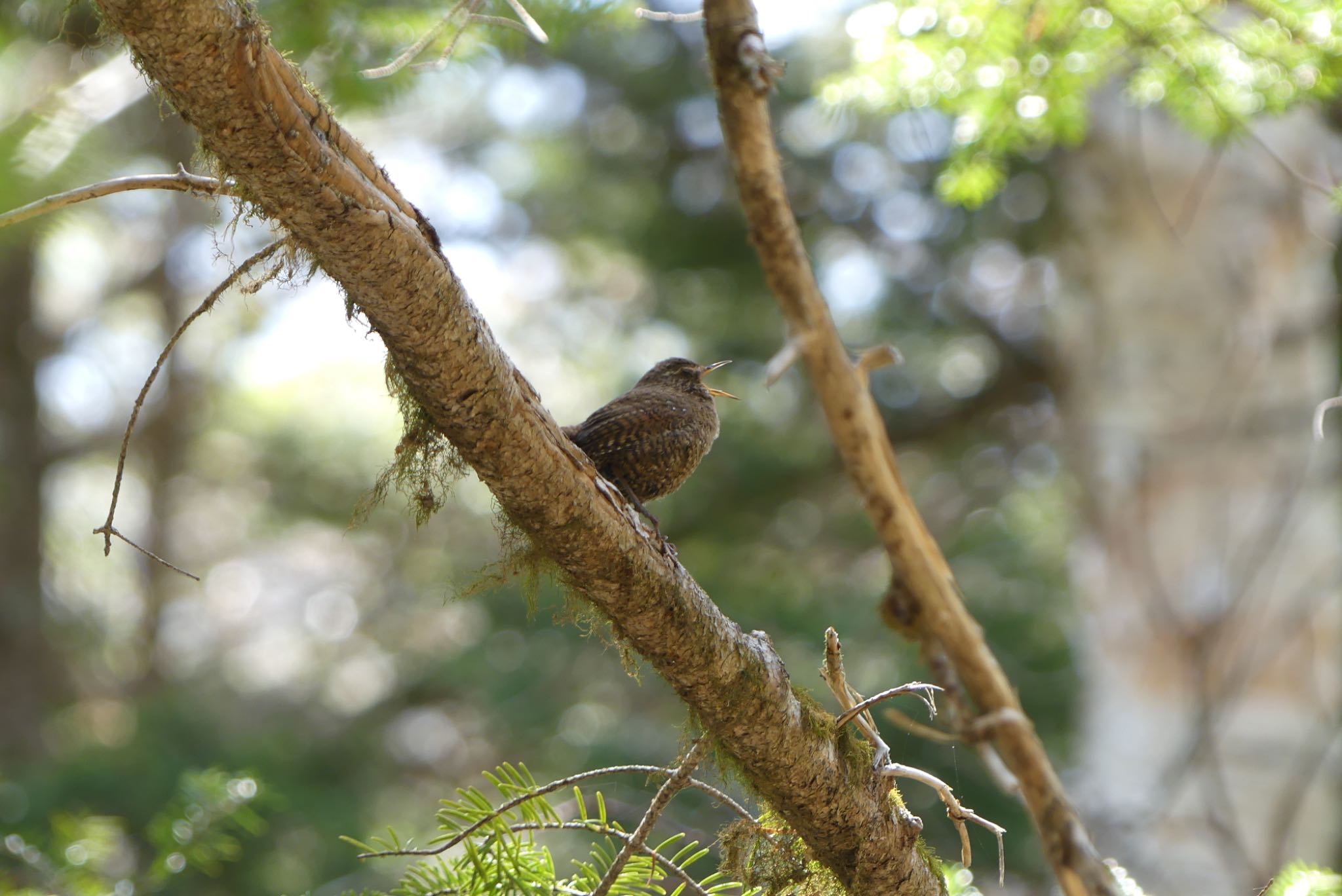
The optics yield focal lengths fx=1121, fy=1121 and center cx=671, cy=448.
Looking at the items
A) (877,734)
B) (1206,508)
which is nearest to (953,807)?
(877,734)

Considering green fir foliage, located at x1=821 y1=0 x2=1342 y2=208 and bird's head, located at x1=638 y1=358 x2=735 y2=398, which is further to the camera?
bird's head, located at x1=638 y1=358 x2=735 y2=398

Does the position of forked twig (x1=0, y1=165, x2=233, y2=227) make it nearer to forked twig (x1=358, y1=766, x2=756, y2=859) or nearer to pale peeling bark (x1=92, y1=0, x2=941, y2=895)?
pale peeling bark (x1=92, y1=0, x2=941, y2=895)

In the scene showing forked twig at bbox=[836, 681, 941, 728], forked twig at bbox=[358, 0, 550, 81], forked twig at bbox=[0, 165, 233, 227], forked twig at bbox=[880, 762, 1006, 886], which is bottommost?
forked twig at bbox=[880, 762, 1006, 886]

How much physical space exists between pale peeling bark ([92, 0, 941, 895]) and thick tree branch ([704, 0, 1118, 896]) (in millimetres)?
441

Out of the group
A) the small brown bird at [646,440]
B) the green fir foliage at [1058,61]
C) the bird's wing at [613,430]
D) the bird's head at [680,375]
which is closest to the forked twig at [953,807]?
the small brown bird at [646,440]

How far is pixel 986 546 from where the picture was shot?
21.1 ft

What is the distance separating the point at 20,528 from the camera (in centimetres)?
660

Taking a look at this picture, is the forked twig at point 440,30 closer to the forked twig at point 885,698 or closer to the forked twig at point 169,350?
the forked twig at point 169,350

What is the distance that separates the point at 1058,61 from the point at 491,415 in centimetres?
→ 169

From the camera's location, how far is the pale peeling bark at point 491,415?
1037 millimetres

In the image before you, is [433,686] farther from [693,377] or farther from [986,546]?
[693,377]

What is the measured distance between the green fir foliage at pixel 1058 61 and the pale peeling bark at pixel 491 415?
143cm

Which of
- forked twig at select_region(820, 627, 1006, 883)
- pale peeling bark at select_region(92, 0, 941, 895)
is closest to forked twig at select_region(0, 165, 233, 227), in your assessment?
pale peeling bark at select_region(92, 0, 941, 895)

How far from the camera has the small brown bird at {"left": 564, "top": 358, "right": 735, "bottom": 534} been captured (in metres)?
2.32
